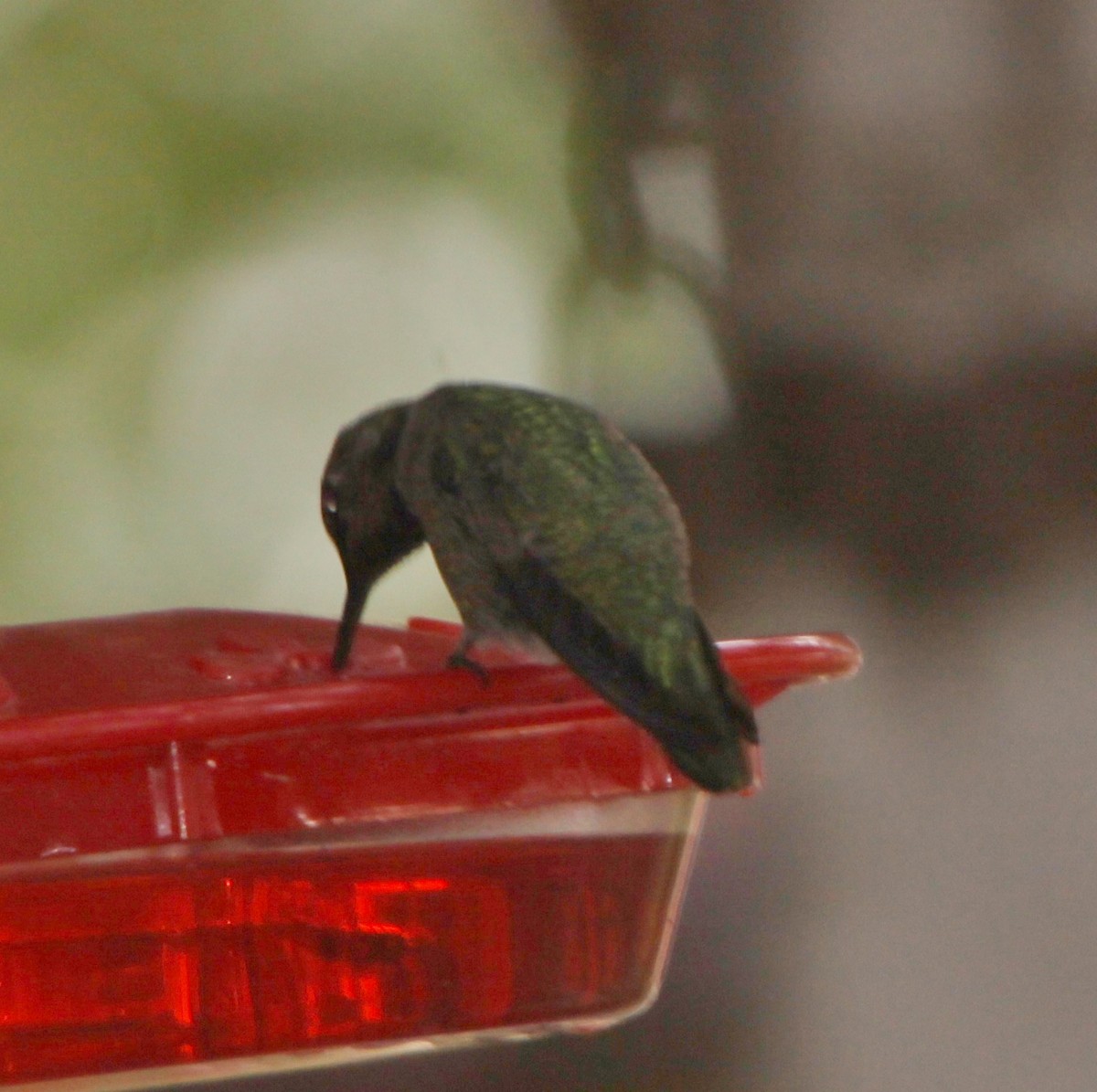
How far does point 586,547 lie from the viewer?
41.3 inches

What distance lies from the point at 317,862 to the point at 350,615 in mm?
353

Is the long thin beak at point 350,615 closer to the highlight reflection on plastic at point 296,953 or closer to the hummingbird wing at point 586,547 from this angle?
the hummingbird wing at point 586,547

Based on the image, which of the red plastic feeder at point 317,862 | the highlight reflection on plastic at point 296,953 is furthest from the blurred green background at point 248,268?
the highlight reflection on plastic at point 296,953

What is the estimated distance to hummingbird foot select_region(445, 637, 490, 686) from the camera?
83cm

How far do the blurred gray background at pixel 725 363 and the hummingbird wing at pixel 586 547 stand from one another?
848 mm

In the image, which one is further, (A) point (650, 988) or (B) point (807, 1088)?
(B) point (807, 1088)

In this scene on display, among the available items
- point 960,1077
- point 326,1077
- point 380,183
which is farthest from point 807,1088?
point 380,183

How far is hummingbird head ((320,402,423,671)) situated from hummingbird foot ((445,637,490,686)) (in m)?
0.21

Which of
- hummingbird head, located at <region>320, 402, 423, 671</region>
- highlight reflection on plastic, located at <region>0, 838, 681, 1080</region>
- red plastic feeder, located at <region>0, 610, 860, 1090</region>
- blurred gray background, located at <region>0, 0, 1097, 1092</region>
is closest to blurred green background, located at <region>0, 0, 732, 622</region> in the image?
blurred gray background, located at <region>0, 0, 1097, 1092</region>

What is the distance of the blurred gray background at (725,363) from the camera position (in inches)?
76.8

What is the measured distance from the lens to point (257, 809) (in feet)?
2.62

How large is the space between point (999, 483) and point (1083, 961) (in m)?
0.62

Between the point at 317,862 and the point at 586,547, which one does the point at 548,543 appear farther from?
the point at 317,862

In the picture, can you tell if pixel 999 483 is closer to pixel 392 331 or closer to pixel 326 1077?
pixel 392 331
